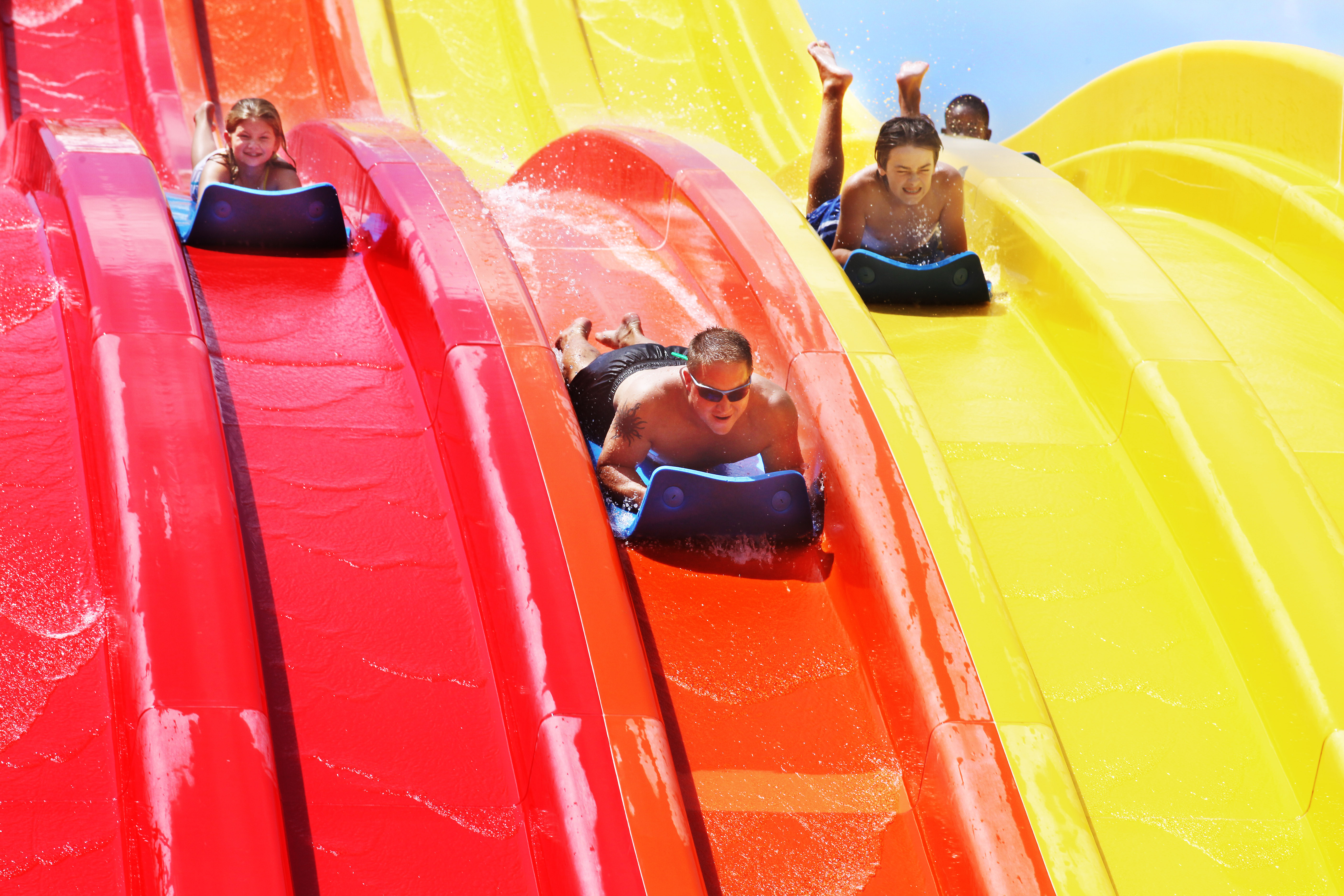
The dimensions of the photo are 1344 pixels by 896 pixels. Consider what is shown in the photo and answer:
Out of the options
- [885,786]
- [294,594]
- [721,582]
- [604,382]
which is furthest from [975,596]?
[294,594]

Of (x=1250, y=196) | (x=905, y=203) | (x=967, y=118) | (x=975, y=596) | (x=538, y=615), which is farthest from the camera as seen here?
(x=967, y=118)

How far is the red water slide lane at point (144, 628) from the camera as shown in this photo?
2.18 meters

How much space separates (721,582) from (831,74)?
9.96 ft

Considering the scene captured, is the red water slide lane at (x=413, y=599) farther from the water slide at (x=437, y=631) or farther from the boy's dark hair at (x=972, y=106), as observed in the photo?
the boy's dark hair at (x=972, y=106)

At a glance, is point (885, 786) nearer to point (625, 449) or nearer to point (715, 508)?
point (715, 508)

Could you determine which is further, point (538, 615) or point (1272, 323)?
point (1272, 323)

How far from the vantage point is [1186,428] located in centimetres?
359

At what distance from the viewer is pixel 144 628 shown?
2.44 metres

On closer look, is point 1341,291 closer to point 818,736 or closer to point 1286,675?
point 1286,675

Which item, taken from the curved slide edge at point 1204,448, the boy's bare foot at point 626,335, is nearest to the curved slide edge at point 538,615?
the boy's bare foot at point 626,335

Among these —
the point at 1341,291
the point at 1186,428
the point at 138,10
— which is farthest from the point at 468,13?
the point at 1186,428

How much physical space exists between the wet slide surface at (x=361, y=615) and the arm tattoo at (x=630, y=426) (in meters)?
0.49

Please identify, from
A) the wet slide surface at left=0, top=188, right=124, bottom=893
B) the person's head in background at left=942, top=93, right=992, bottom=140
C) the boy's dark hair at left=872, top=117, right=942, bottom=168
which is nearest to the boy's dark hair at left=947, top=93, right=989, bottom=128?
the person's head in background at left=942, top=93, right=992, bottom=140

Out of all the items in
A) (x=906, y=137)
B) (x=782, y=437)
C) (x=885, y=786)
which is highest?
(x=906, y=137)
